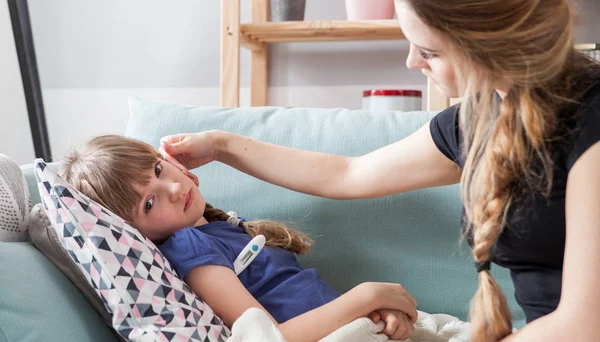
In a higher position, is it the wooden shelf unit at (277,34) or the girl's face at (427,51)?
the girl's face at (427,51)

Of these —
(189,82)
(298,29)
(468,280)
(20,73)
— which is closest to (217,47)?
(189,82)

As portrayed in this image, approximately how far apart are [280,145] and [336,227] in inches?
8.0

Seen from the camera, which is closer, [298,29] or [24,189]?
[24,189]

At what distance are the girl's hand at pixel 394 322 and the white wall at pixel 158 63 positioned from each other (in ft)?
3.69

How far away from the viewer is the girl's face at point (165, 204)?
3.87ft

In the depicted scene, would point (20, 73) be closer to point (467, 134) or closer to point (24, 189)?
point (24, 189)

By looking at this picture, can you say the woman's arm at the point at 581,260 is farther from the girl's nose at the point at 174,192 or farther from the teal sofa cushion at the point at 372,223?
the girl's nose at the point at 174,192

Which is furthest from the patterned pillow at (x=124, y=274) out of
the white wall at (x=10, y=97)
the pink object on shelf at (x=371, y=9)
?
the white wall at (x=10, y=97)

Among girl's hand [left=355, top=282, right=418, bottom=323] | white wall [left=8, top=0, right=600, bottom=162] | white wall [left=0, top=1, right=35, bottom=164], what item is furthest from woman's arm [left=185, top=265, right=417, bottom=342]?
white wall [left=0, top=1, right=35, bottom=164]

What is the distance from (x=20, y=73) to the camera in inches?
94.6

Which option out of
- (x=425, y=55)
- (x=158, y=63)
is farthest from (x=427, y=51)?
(x=158, y=63)

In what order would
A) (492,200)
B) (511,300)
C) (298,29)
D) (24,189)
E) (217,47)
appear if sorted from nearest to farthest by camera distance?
(492,200), (24,189), (511,300), (298,29), (217,47)

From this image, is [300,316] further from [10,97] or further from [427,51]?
[10,97]

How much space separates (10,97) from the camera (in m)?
2.40
